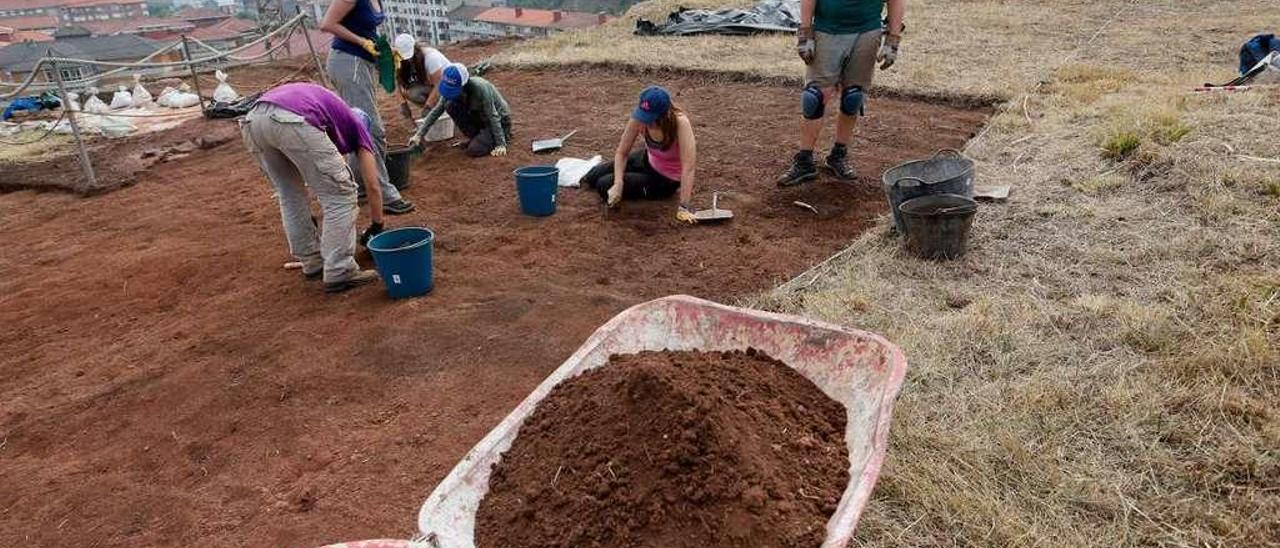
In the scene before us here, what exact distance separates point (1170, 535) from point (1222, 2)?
13.1 meters

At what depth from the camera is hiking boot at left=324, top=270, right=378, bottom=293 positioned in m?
3.85

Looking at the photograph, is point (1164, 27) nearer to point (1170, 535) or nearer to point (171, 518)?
point (1170, 535)

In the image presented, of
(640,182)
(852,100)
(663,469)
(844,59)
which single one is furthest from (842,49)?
(663,469)

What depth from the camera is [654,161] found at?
4.73 meters

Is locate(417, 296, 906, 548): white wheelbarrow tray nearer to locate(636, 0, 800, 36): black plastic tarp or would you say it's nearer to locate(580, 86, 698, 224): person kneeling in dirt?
locate(580, 86, 698, 224): person kneeling in dirt

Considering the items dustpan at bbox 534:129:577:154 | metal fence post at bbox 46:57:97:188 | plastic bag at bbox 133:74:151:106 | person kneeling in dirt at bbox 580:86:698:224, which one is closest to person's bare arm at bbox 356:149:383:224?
person kneeling in dirt at bbox 580:86:698:224

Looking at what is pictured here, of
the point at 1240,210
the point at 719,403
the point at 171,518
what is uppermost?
the point at 719,403

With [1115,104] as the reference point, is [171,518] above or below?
below

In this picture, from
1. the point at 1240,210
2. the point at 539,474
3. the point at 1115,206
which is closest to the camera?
the point at 539,474

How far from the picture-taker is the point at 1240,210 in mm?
3643

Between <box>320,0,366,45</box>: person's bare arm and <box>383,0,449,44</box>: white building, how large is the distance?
45882mm

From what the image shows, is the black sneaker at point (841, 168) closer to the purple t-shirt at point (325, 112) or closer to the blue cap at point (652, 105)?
the blue cap at point (652, 105)

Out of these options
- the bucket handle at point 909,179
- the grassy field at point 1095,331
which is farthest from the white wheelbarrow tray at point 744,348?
the bucket handle at point 909,179

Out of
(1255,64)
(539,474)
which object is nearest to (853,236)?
(539,474)
